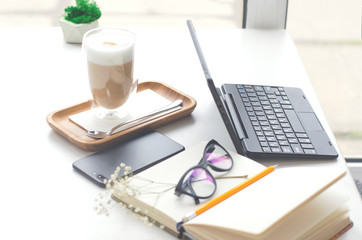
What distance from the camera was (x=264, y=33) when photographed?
162 cm

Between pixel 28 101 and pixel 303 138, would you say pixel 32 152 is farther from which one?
pixel 303 138

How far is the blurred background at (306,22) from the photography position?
3205 mm

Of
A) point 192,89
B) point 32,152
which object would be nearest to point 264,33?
point 192,89

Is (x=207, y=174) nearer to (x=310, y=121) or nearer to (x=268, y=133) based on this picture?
(x=268, y=133)

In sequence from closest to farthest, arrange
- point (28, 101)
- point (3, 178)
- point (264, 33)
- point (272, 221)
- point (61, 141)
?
point (272, 221), point (3, 178), point (61, 141), point (28, 101), point (264, 33)

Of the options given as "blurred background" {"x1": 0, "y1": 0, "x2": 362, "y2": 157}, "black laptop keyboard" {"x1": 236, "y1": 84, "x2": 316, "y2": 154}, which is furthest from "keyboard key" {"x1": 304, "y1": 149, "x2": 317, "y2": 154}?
"blurred background" {"x1": 0, "y1": 0, "x2": 362, "y2": 157}

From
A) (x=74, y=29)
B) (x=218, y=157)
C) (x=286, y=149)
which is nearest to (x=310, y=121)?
(x=286, y=149)

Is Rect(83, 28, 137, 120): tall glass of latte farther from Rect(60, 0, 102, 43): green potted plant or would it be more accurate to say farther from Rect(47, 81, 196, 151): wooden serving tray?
Rect(60, 0, 102, 43): green potted plant

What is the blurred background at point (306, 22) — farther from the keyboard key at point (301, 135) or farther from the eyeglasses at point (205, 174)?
the eyeglasses at point (205, 174)

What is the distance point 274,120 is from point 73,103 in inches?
17.7

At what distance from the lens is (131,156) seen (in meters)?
0.99

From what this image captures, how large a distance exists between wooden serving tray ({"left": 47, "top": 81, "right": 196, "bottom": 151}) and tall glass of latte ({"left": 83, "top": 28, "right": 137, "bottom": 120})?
6cm

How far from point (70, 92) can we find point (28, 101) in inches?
3.9

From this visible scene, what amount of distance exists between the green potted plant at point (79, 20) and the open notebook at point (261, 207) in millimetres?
702
